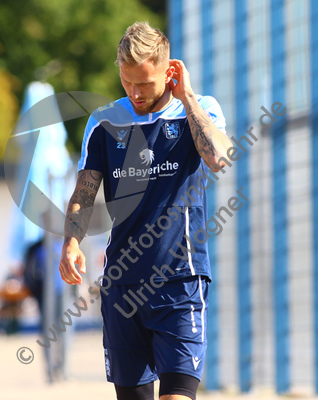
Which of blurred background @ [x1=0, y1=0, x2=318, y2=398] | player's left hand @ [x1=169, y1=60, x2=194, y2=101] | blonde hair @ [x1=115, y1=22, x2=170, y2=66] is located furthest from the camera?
blurred background @ [x1=0, y1=0, x2=318, y2=398]

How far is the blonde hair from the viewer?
2.49 m

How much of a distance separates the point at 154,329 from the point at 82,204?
2.22ft

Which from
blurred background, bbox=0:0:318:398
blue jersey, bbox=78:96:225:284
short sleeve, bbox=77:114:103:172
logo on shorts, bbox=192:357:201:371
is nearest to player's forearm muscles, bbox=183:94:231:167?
blue jersey, bbox=78:96:225:284

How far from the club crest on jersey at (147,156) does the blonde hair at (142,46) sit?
40 cm

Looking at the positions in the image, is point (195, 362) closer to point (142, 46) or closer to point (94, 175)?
point (94, 175)

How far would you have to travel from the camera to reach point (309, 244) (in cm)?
596

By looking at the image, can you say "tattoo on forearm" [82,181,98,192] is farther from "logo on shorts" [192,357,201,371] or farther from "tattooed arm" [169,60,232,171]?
"logo on shorts" [192,357,201,371]

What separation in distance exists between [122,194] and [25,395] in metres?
4.21

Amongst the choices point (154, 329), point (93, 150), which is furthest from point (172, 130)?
point (154, 329)

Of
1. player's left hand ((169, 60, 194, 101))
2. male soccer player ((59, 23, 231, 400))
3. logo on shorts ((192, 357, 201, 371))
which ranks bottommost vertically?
logo on shorts ((192, 357, 201, 371))

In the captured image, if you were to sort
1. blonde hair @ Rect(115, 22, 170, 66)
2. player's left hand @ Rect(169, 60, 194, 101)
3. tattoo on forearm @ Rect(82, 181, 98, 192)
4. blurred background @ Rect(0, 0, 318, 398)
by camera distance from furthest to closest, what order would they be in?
blurred background @ Rect(0, 0, 318, 398) < tattoo on forearm @ Rect(82, 181, 98, 192) < player's left hand @ Rect(169, 60, 194, 101) < blonde hair @ Rect(115, 22, 170, 66)

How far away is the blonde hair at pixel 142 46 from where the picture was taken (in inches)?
98.2

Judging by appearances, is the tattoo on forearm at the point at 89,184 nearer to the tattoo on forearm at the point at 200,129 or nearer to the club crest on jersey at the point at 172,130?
the club crest on jersey at the point at 172,130

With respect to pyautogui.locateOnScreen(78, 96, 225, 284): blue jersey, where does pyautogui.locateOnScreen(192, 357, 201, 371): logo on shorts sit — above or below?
below
